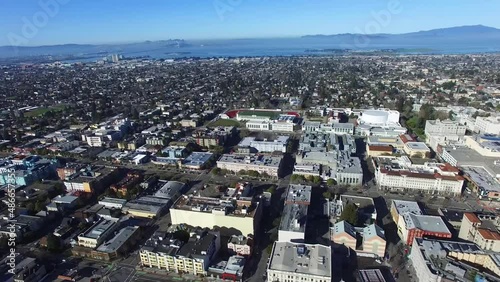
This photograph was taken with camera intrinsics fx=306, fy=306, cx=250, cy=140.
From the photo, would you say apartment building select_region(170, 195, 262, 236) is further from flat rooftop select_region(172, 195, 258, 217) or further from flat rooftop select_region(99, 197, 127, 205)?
flat rooftop select_region(99, 197, 127, 205)

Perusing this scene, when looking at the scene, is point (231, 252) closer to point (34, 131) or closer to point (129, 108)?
point (34, 131)

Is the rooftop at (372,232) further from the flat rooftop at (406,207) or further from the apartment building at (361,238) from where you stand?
the flat rooftop at (406,207)

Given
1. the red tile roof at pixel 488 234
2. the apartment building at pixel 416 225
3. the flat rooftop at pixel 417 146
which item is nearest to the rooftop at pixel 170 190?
the apartment building at pixel 416 225

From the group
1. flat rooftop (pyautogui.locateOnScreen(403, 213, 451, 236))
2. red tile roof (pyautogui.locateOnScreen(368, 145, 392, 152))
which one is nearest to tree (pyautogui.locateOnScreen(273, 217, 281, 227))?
flat rooftop (pyautogui.locateOnScreen(403, 213, 451, 236))

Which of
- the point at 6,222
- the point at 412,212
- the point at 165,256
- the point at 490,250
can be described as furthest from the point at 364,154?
the point at 6,222

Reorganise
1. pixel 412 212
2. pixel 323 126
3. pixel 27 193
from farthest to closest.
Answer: pixel 323 126 < pixel 27 193 < pixel 412 212

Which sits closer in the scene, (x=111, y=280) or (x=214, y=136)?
(x=111, y=280)
